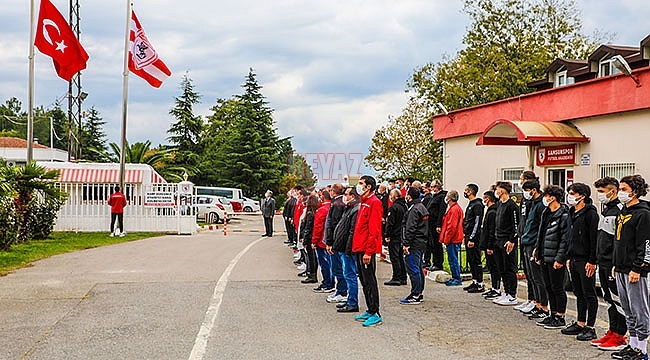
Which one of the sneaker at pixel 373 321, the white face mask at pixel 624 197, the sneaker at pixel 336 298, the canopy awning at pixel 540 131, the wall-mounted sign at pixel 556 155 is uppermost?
the canopy awning at pixel 540 131

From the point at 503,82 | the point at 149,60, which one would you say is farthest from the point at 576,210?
the point at 503,82

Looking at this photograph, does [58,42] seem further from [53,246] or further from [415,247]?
[415,247]

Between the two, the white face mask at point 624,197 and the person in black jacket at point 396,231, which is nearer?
the white face mask at point 624,197

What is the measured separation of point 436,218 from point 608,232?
6585 mm

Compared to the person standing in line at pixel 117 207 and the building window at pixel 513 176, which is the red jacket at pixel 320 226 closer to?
the building window at pixel 513 176

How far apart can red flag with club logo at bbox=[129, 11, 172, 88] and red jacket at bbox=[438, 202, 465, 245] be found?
15.9 m

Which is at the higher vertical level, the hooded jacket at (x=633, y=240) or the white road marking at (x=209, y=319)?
the hooded jacket at (x=633, y=240)

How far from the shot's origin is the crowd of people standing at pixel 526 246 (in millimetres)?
7629

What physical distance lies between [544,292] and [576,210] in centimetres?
165

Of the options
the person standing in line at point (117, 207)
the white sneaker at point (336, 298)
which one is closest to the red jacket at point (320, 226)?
the white sneaker at point (336, 298)

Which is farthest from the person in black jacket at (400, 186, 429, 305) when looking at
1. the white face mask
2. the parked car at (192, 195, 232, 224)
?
the parked car at (192, 195, 232, 224)

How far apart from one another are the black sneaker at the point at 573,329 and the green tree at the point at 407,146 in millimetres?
34140

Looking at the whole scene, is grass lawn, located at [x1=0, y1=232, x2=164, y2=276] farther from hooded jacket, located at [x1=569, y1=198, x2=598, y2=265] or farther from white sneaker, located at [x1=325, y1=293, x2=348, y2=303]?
hooded jacket, located at [x1=569, y1=198, x2=598, y2=265]

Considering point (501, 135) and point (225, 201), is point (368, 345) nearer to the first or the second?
point (501, 135)
